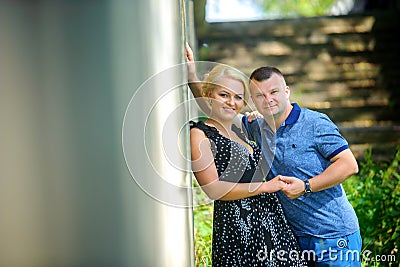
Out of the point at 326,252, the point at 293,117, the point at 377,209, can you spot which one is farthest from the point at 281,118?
the point at 377,209

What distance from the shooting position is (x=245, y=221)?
179 centimetres

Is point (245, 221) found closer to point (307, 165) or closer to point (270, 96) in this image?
point (307, 165)

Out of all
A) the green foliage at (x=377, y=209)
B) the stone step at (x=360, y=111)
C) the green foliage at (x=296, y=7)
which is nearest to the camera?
the green foliage at (x=377, y=209)

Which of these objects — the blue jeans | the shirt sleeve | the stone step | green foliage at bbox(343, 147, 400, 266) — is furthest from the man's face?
the stone step

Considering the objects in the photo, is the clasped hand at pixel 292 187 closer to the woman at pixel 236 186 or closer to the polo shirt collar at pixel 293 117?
the woman at pixel 236 186

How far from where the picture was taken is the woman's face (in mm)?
1781

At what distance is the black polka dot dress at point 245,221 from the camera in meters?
1.77

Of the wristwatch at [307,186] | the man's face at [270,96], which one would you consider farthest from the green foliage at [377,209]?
the man's face at [270,96]

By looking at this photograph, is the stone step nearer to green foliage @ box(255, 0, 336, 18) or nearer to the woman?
the woman

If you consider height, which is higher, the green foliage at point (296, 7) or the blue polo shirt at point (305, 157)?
the green foliage at point (296, 7)

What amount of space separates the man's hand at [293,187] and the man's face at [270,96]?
179 mm

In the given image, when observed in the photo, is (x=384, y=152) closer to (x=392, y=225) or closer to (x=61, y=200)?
(x=392, y=225)

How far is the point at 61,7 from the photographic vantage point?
52.2 inches

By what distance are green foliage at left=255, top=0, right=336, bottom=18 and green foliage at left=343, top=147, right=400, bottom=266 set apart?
7759 millimetres
